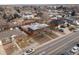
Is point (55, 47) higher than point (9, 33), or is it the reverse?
point (9, 33)

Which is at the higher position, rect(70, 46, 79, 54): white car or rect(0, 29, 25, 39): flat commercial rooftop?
rect(0, 29, 25, 39): flat commercial rooftop

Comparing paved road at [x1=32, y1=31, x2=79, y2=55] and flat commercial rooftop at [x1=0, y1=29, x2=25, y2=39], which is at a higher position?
flat commercial rooftop at [x1=0, y1=29, x2=25, y2=39]

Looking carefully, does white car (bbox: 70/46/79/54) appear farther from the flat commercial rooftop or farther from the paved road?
the flat commercial rooftop

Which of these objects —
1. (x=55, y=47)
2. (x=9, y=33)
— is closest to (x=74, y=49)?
(x=55, y=47)

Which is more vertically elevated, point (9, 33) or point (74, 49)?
point (9, 33)

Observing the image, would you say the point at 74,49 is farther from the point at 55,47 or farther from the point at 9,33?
the point at 9,33

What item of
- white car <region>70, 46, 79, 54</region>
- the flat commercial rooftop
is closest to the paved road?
white car <region>70, 46, 79, 54</region>

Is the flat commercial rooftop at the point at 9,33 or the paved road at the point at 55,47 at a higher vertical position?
the flat commercial rooftop at the point at 9,33

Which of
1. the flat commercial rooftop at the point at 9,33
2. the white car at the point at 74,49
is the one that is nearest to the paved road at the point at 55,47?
the white car at the point at 74,49

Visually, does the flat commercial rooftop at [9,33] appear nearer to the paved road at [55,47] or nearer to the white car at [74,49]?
the paved road at [55,47]
